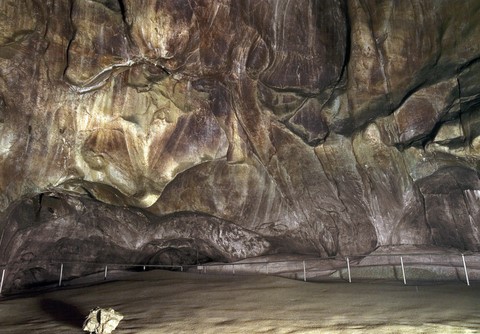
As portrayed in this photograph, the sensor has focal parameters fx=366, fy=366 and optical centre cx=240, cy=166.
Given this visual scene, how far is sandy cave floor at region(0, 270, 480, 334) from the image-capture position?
22.2 feet

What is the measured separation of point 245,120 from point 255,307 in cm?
701

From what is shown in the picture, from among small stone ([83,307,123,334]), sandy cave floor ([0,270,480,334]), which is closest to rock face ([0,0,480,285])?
sandy cave floor ([0,270,480,334])

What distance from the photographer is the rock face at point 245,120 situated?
11.2 m

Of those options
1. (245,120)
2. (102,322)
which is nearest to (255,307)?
(102,322)

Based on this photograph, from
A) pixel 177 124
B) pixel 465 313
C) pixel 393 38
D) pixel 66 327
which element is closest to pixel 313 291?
pixel 465 313

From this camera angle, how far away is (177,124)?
13312 millimetres

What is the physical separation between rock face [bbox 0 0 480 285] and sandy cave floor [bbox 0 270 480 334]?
10.2 feet

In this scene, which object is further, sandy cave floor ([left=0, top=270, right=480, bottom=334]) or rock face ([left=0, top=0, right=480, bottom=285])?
rock face ([left=0, top=0, right=480, bottom=285])

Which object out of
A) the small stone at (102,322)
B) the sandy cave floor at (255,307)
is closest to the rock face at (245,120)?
the sandy cave floor at (255,307)

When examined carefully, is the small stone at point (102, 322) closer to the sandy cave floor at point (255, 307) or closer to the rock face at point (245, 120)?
the sandy cave floor at point (255, 307)

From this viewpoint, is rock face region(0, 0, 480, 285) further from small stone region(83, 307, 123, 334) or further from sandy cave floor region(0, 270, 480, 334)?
small stone region(83, 307, 123, 334)

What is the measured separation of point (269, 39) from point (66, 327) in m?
10.4

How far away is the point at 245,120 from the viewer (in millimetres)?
13430

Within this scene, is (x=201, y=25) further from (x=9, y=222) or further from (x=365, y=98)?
(x=9, y=222)
